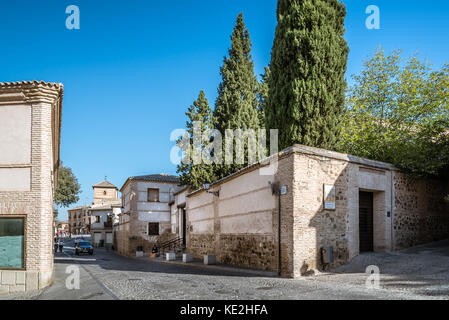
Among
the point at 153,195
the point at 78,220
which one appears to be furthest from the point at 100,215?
the point at 78,220

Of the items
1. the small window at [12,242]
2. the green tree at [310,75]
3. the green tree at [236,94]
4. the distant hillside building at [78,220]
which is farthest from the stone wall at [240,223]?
the distant hillside building at [78,220]

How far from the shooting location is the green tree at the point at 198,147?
23.4m

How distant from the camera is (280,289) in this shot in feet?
29.5

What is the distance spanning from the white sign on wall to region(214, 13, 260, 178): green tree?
1068cm

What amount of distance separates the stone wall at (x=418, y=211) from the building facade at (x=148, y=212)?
21.6m

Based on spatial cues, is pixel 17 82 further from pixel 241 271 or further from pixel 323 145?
pixel 323 145

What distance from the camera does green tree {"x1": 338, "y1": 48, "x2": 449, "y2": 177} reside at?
570 inches

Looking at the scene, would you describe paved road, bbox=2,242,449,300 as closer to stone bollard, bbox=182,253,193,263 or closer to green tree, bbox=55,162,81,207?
stone bollard, bbox=182,253,193,263

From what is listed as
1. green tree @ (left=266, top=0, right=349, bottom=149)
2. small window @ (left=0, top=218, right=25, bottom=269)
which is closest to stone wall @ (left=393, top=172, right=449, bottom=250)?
green tree @ (left=266, top=0, right=349, bottom=149)

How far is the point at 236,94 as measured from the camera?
956 inches

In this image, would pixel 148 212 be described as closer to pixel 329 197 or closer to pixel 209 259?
pixel 209 259

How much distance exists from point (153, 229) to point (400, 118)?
74.2ft

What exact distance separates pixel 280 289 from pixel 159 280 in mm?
4148
